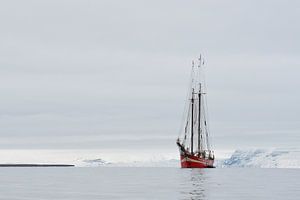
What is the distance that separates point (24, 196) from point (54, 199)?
5.77m

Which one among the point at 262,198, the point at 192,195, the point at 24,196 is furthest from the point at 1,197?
the point at 262,198

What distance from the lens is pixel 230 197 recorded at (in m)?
73.1

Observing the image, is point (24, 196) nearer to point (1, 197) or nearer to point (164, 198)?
point (1, 197)

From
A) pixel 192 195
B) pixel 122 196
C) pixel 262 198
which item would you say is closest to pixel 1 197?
pixel 122 196

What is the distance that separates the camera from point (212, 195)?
7588cm

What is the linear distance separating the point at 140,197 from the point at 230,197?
9.50 m

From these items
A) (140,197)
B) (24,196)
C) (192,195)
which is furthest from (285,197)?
(24,196)

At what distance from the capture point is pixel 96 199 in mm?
69250

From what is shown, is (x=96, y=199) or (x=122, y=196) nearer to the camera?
(x=96, y=199)

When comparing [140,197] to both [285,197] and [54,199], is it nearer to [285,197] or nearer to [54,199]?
[54,199]

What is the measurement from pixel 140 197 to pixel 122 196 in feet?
11.1

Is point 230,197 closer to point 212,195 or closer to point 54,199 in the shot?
point 212,195

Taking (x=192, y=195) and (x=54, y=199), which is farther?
(x=192, y=195)

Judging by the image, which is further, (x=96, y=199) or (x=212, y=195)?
(x=212, y=195)
